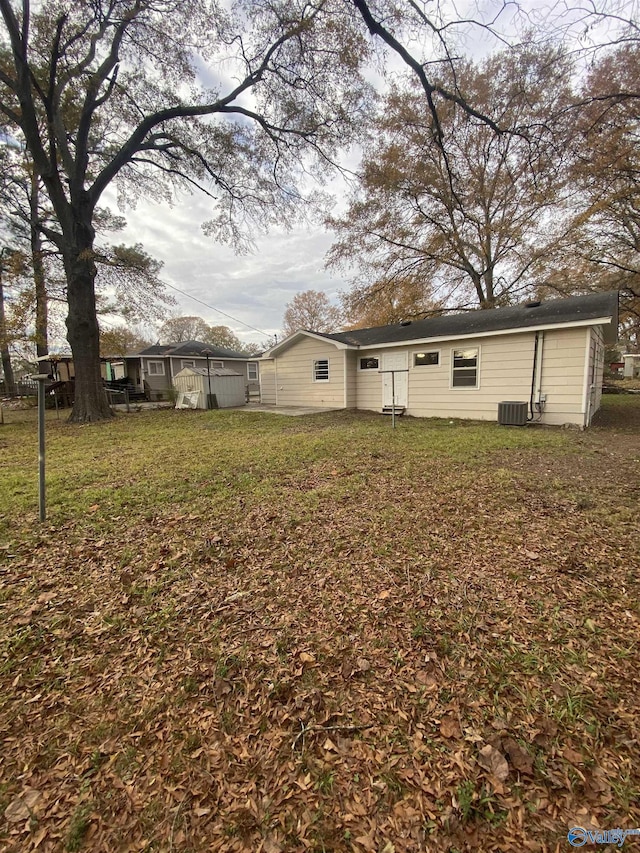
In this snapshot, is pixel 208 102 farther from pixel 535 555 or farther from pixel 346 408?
pixel 535 555

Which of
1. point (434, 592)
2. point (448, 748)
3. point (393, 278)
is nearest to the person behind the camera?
point (448, 748)

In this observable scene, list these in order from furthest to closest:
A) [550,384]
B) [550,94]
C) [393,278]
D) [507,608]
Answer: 1. [393,278]
2. [550,384]
3. [550,94]
4. [507,608]

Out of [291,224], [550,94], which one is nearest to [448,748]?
[550,94]

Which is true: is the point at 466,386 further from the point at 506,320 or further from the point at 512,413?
the point at 506,320

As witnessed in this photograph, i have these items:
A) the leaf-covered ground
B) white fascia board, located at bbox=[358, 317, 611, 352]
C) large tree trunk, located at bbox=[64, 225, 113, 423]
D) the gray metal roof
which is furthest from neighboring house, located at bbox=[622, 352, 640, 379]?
large tree trunk, located at bbox=[64, 225, 113, 423]

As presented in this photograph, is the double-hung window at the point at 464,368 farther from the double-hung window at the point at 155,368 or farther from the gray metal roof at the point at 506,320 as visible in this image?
the double-hung window at the point at 155,368

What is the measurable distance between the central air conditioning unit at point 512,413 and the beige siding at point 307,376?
5431 millimetres

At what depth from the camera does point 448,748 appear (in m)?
1.45

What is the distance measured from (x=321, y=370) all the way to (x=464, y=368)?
528 cm

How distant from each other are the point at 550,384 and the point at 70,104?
17.1 metres

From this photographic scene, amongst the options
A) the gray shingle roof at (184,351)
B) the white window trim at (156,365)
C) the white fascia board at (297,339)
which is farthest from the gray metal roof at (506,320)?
the white window trim at (156,365)

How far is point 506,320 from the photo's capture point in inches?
381

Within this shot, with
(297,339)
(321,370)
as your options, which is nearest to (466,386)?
(321,370)

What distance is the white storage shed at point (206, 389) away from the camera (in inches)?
583
